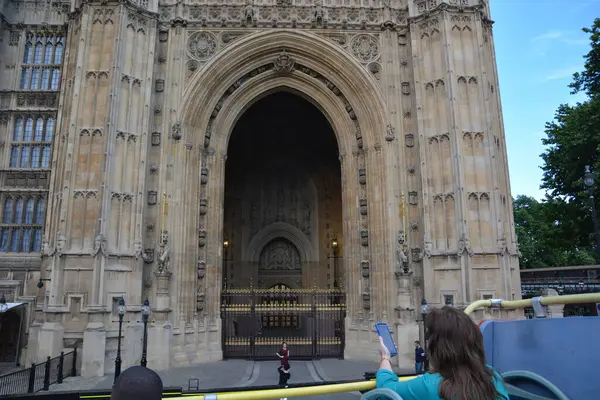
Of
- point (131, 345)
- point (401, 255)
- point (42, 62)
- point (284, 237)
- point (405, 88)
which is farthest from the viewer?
point (284, 237)

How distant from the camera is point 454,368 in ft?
7.27

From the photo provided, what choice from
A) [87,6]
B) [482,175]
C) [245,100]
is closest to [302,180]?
[245,100]

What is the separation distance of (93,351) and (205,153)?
9.74 m

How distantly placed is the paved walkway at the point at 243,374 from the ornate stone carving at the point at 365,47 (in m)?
14.1

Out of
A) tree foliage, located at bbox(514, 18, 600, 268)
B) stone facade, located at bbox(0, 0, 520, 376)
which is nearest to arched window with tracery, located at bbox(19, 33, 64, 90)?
stone facade, located at bbox(0, 0, 520, 376)

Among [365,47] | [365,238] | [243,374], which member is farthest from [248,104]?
[243,374]

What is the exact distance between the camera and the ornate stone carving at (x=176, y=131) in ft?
63.1

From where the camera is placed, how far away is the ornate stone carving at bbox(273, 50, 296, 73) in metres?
21.5

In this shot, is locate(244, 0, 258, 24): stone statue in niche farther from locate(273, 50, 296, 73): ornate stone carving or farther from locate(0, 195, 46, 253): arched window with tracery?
locate(0, 195, 46, 253): arched window with tracery

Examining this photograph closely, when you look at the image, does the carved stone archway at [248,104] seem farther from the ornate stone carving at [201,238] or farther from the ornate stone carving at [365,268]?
the ornate stone carving at [365,268]

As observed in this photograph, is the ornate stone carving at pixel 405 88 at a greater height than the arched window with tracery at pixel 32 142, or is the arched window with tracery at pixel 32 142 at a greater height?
the ornate stone carving at pixel 405 88

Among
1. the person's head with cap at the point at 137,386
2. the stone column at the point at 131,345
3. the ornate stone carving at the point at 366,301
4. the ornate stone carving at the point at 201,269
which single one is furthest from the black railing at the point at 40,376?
the person's head with cap at the point at 137,386

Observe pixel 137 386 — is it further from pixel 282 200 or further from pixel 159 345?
pixel 282 200

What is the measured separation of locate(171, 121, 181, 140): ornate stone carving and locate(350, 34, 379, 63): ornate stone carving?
9.12 meters
